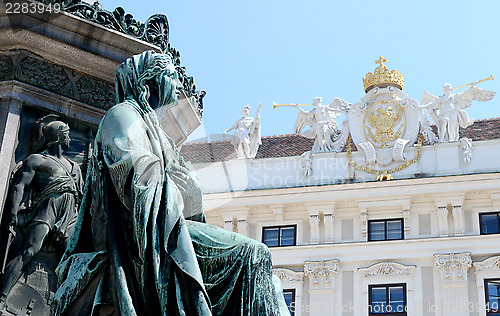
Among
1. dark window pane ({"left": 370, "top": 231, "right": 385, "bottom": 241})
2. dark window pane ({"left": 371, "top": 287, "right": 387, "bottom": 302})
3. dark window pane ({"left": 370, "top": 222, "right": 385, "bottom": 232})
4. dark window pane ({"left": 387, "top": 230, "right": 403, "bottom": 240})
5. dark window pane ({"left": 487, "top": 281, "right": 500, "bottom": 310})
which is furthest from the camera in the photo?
dark window pane ({"left": 370, "top": 222, "right": 385, "bottom": 232})

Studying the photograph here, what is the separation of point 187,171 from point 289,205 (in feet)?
73.1

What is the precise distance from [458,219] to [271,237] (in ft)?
16.3

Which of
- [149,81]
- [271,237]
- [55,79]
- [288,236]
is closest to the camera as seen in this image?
[149,81]

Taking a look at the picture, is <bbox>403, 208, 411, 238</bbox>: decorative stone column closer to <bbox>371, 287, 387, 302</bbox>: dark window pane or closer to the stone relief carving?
<bbox>371, 287, 387, 302</bbox>: dark window pane

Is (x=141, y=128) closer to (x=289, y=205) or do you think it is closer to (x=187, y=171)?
(x=187, y=171)

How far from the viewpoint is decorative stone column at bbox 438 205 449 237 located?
2488 centimetres

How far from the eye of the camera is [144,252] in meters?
3.63

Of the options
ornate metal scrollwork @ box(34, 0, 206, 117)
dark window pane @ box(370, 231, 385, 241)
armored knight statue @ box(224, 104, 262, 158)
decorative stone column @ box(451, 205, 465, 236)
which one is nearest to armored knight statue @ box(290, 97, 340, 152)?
armored knight statue @ box(224, 104, 262, 158)

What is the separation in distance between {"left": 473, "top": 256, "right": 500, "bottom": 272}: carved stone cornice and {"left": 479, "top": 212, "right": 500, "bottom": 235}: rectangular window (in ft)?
2.82

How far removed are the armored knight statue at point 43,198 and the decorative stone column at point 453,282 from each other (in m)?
20.0

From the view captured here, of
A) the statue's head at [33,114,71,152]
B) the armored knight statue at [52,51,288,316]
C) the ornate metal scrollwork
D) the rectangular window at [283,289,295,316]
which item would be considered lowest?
the armored knight statue at [52,51,288,316]

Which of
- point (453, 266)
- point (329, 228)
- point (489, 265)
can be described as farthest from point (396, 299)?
point (329, 228)

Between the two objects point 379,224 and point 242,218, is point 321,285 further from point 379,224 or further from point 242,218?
point 242,218

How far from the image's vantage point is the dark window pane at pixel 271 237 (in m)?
26.4
